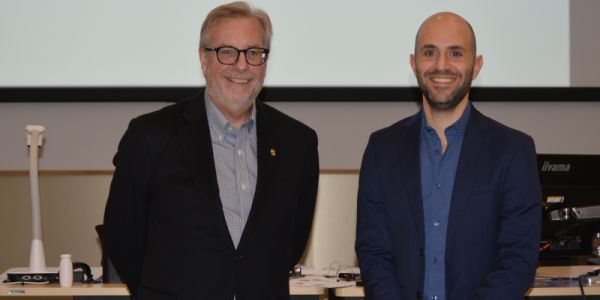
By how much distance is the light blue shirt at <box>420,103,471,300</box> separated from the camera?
2932 millimetres

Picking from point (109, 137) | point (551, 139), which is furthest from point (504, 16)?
point (109, 137)

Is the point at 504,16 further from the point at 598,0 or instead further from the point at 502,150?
the point at 502,150

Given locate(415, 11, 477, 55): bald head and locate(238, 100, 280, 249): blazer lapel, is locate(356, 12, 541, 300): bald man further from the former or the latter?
locate(238, 100, 280, 249): blazer lapel

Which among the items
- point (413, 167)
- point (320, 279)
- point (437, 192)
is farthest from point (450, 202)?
point (320, 279)

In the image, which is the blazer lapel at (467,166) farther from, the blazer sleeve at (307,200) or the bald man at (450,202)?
the blazer sleeve at (307,200)

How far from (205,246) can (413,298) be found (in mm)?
668

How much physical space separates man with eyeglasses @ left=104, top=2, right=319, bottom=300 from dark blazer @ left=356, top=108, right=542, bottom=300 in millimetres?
304

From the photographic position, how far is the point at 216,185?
2.86 m

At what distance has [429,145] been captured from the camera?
308 cm

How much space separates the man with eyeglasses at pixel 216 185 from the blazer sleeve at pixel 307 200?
0.41 feet

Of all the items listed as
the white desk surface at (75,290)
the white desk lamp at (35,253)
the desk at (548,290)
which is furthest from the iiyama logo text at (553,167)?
the white desk lamp at (35,253)

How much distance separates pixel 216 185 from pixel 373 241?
56 cm

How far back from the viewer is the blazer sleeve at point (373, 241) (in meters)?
2.95

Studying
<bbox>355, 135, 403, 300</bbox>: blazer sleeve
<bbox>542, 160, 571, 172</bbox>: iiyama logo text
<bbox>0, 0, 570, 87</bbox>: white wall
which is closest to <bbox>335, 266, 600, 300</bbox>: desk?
<bbox>542, 160, 571, 172</bbox>: iiyama logo text
